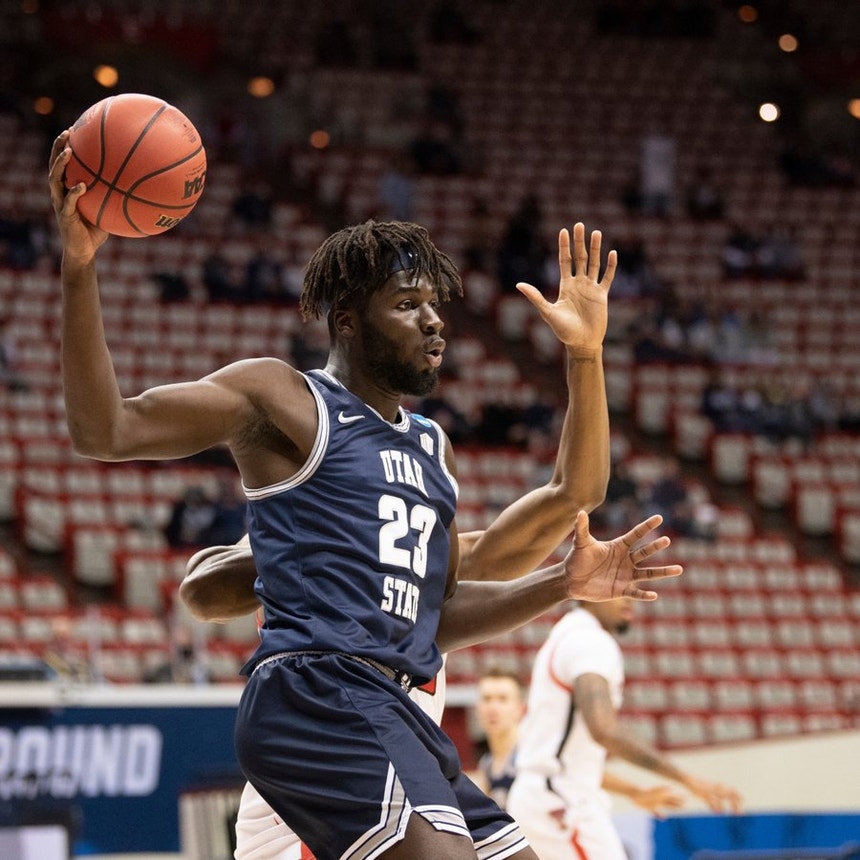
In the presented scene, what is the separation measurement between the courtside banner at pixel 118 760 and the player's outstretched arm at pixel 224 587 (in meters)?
4.24

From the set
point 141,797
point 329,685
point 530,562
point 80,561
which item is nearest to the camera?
point 329,685

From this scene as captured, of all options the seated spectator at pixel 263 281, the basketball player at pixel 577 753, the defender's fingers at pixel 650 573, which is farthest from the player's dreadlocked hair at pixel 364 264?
the seated spectator at pixel 263 281

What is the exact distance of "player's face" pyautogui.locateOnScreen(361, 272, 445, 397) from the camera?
376 centimetres

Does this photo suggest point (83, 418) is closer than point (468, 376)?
Yes

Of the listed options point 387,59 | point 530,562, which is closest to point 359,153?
point 387,59

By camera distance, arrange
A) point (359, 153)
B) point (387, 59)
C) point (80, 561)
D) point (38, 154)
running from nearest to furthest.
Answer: point (80, 561), point (38, 154), point (359, 153), point (387, 59)

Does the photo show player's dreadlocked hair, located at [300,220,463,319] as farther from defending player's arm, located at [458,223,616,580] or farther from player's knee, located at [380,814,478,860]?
player's knee, located at [380,814,478,860]

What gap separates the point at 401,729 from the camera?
3.46 metres

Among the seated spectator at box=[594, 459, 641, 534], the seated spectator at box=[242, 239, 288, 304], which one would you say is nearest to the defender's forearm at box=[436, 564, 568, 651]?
the seated spectator at box=[594, 459, 641, 534]

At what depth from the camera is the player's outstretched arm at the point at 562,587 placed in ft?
12.4

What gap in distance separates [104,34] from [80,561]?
12.3m

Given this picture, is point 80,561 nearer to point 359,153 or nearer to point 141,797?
point 141,797

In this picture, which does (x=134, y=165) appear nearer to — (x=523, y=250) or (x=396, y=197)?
(x=523, y=250)

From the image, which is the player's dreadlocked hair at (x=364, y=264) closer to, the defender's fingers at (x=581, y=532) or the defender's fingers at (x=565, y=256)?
the defender's fingers at (x=565, y=256)
